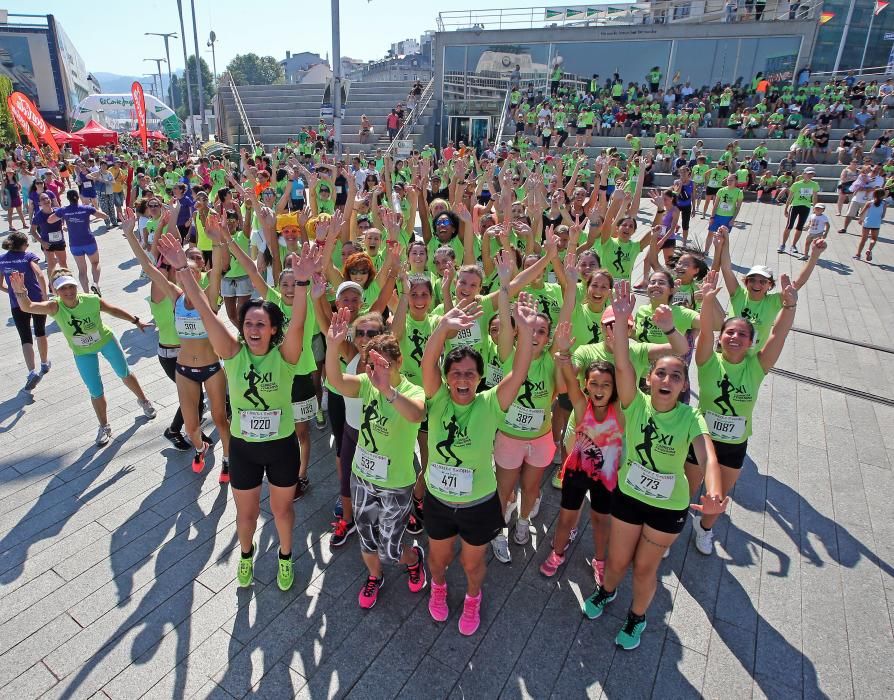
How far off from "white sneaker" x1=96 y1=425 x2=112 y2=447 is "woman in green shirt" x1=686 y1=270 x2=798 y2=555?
17.4ft

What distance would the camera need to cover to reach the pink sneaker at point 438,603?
3.50 metres

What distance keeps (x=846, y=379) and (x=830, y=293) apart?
4502 mm

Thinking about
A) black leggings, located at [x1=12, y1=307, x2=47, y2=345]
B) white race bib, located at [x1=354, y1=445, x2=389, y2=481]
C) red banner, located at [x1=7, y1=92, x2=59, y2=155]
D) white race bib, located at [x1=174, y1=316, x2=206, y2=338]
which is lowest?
black leggings, located at [x1=12, y1=307, x2=47, y2=345]

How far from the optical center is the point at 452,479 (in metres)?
3.14

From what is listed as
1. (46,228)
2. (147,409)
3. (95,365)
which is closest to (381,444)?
(95,365)

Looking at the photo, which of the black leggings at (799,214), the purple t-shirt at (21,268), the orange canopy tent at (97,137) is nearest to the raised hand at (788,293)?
the purple t-shirt at (21,268)

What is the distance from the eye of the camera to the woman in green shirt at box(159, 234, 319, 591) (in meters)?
3.42

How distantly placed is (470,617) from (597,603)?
87 centimetres

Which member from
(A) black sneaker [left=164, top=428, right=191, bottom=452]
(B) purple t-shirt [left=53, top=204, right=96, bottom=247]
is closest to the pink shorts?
(A) black sneaker [left=164, top=428, right=191, bottom=452]

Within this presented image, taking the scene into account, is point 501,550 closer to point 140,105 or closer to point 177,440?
point 177,440

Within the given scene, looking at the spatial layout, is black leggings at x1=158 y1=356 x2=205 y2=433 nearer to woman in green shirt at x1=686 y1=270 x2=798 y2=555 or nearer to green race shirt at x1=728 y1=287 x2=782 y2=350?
woman in green shirt at x1=686 y1=270 x2=798 y2=555

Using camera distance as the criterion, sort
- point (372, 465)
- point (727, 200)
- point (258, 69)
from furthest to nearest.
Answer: point (258, 69)
point (727, 200)
point (372, 465)

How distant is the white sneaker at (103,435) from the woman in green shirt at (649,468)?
15.8 feet

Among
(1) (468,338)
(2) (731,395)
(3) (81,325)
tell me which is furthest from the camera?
(3) (81,325)
